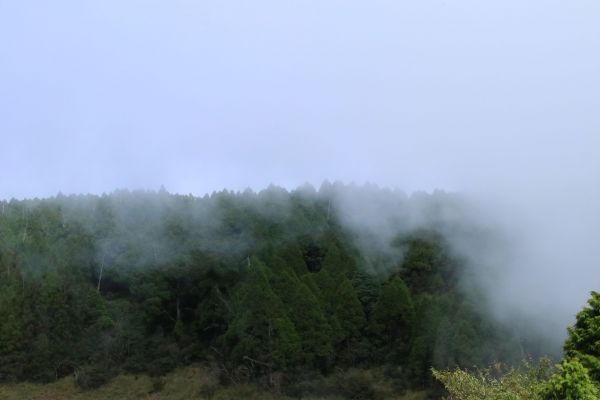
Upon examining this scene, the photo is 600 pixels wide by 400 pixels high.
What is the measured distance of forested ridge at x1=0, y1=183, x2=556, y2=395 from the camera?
4959 cm

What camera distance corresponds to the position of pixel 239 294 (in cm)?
5444

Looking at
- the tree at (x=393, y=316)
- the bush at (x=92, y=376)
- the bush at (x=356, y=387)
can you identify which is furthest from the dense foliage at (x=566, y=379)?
the bush at (x=92, y=376)

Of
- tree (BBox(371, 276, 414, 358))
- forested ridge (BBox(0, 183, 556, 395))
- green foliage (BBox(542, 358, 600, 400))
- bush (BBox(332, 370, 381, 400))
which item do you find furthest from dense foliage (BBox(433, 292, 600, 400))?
tree (BBox(371, 276, 414, 358))

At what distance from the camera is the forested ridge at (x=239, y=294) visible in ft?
163

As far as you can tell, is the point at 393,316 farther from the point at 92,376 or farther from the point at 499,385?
the point at 499,385

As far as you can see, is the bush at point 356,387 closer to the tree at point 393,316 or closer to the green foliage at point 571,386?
the tree at point 393,316

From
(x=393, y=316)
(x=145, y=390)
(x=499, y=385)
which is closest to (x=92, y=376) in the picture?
(x=145, y=390)

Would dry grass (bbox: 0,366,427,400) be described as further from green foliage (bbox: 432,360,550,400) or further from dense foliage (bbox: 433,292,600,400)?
dense foliage (bbox: 433,292,600,400)

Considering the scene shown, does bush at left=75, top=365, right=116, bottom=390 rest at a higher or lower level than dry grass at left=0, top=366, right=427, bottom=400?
higher

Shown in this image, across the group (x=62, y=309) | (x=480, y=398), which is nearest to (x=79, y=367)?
(x=62, y=309)

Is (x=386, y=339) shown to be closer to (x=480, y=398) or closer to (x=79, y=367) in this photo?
(x=79, y=367)

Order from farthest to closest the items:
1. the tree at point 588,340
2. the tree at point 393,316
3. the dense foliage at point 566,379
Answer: the tree at point 393,316 → the tree at point 588,340 → the dense foliage at point 566,379

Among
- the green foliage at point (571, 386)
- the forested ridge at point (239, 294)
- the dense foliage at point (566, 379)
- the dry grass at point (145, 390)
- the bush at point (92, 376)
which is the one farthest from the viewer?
the bush at point (92, 376)

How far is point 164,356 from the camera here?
55.7m
